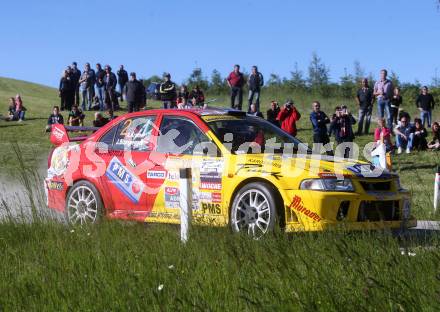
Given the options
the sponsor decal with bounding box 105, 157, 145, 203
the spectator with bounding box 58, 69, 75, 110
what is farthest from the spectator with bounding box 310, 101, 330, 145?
the spectator with bounding box 58, 69, 75, 110

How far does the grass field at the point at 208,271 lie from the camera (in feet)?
17.8

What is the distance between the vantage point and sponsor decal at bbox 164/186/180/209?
Result: 9539 mm

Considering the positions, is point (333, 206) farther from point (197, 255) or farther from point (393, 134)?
point (393, 134)

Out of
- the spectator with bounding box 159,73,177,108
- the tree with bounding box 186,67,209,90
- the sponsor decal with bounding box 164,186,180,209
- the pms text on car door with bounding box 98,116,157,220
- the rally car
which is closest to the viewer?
the rally car

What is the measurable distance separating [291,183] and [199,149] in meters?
1.42

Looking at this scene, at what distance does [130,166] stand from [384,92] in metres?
16.4

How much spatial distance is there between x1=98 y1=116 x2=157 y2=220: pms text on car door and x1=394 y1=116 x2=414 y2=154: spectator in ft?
48.7

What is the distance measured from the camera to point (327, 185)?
874 cm

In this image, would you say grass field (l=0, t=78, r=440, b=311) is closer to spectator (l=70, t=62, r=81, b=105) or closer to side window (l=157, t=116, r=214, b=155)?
side window (l=157, t=116, r=214, b=155)

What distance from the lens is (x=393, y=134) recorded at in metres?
26.8

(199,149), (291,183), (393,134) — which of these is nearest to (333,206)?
(291,183)

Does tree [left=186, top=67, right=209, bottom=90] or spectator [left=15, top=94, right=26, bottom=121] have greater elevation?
tree [left=186, top=67, right=209, bottom=90]

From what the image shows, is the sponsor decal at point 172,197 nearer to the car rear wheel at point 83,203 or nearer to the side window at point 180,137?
the side window at point 180,137

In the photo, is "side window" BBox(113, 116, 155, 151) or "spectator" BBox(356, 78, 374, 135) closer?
"side window" BBox(113, 116, 155, 151)
